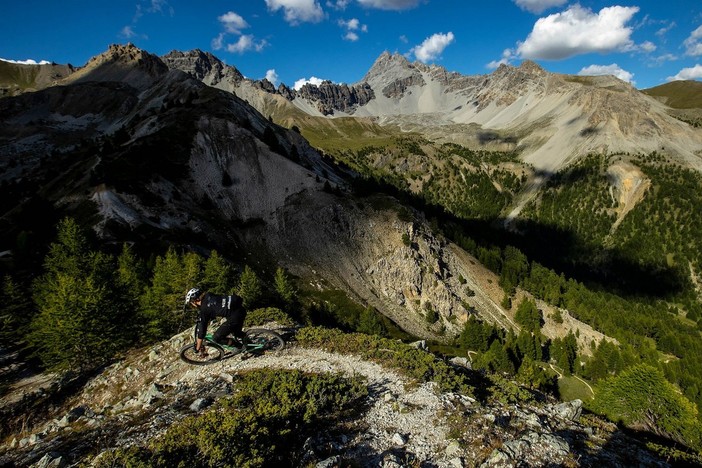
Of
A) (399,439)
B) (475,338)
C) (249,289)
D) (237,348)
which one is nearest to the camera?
(399,439)

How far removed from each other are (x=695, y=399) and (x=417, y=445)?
10271 cm

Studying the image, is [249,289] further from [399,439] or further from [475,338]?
[475,338]

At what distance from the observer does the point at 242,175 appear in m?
117

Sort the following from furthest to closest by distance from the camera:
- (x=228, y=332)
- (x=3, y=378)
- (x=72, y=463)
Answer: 1. (x=3, y=378)
2. (x=228, y=332)
3. (x=72, y=463)

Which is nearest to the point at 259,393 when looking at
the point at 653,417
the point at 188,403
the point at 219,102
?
the point at 188,403

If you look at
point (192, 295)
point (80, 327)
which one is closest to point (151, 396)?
point (192, 295)

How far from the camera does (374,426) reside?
1545 centimetres

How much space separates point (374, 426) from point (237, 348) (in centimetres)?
859

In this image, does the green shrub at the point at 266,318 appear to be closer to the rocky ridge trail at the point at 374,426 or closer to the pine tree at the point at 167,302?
the rocky ridge trail at the point at 374,426

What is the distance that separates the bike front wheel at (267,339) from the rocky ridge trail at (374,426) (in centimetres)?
57

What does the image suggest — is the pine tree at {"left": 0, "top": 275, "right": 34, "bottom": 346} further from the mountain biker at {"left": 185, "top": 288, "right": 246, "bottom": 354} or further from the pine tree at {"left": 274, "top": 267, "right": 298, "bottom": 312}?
the pine tree at {"left": 274, "top": 267, "right": 298, "bottom": 312}

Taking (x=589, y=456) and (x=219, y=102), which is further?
(x=219, y=102)

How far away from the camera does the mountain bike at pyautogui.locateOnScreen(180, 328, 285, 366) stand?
20.0m

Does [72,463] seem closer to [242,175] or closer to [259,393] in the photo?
[259,393]
